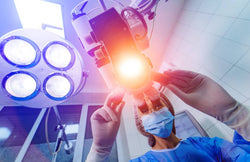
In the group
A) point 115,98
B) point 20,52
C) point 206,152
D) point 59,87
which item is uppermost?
point 20,52

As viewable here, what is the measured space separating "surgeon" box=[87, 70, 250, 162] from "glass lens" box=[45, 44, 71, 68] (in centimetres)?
37

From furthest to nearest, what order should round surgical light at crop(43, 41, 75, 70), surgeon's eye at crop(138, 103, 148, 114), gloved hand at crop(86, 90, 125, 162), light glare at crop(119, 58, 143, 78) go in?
gloved hand at crop(86, 90, 125, 162), surgeon's eye at crop(138, 103, 148, 114), round surgical light at crop(43, 41, 75, 70), light glare at crop(119, 58, 143, 78)

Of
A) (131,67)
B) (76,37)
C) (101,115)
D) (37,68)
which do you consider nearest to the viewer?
(131,67)

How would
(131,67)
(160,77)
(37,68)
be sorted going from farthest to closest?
(160,77), (37,68), (131,67)

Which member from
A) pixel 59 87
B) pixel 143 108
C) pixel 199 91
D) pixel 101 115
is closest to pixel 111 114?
→ pixel 101 115

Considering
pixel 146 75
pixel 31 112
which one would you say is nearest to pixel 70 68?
pixel 146 75

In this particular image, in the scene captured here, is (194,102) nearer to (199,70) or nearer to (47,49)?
(199,70)

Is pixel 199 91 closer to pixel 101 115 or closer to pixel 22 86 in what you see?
pixel 101 115

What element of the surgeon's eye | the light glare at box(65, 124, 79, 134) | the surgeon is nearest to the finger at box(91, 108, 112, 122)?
the surgeon

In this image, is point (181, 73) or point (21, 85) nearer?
point (21, 85)

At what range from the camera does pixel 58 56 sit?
597 mm

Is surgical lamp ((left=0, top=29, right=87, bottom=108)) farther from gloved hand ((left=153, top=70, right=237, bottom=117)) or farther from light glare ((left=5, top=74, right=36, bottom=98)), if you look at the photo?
gloved hand ((left=153, top=70, right=237, bottom=117))

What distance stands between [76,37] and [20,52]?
2.77 feet

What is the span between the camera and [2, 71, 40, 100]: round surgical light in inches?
21.5
